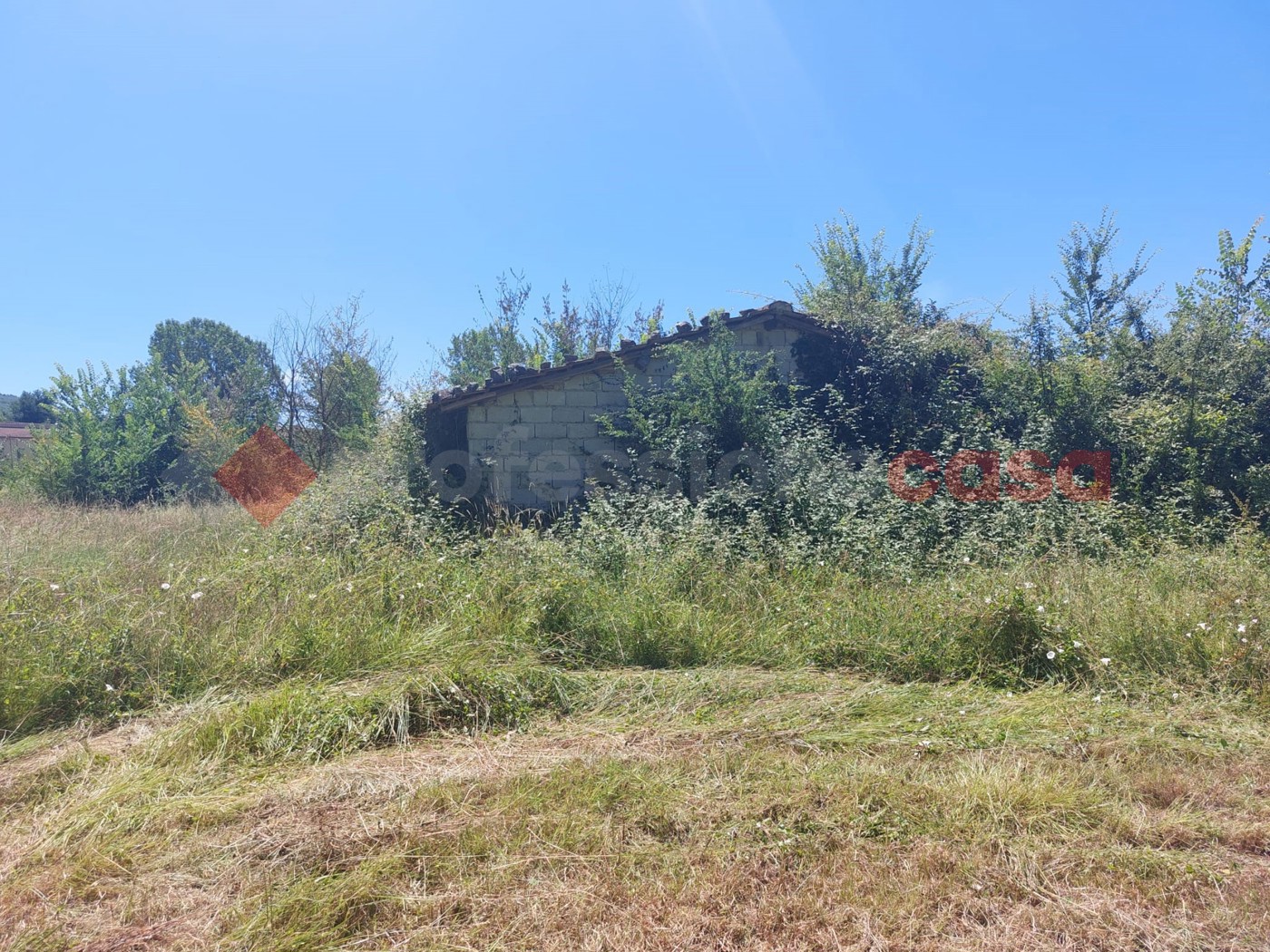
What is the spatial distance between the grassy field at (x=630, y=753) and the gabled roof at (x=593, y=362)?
4284mm

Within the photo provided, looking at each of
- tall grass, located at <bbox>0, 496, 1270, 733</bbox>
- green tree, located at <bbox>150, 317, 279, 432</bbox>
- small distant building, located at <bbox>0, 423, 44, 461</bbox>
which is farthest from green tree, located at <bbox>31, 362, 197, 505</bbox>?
tall grass, located at <bbox>0, 496, 1270, 733</bbox>

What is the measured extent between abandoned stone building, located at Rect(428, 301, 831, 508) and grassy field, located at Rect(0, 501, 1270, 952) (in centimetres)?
397

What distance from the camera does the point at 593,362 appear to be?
10.4 m

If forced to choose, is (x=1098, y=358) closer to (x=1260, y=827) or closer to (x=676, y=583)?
(x=676, y=583)

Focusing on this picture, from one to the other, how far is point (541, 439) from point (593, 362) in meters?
1.32

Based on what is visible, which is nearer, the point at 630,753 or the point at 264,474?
the point at 630,753

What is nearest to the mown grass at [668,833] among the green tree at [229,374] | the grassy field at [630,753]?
the grassy field at [630,753]

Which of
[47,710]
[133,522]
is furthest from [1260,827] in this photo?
[133,522]

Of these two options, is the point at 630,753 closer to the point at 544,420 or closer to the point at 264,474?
the point at 544,420

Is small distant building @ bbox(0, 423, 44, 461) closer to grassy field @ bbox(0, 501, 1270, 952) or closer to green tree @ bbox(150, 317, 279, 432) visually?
green tree @ bbox(150, 317, 279, 432)

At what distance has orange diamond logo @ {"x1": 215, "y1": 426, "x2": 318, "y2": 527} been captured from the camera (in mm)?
13938

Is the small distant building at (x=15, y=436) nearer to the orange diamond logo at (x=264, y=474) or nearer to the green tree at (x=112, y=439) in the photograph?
the green tree at (x=112, y=439)

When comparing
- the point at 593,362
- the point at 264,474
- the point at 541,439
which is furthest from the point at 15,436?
the point at 593,362

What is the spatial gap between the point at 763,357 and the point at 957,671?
6.62 m
